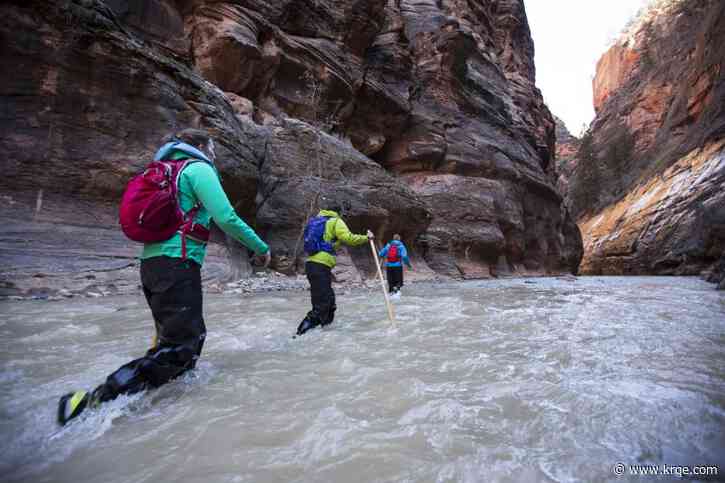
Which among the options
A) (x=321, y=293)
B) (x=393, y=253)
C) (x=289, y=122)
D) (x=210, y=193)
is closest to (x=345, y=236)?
(x=321, y=293)

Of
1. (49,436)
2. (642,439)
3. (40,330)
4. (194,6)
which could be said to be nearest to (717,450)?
(642,439)

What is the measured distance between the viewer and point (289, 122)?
15.4 metres

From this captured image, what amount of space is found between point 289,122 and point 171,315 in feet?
46.5

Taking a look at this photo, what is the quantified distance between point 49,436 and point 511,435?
2371 millimetres

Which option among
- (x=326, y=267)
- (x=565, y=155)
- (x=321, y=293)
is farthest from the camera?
(x=565, y=155)

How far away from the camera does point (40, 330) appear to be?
13.4 ft

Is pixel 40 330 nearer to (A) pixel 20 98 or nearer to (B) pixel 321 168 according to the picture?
(A) pixel 20 98

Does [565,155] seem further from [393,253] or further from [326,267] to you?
[326,267]

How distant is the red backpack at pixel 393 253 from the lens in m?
10.4

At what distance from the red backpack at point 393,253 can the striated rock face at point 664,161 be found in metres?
12.7

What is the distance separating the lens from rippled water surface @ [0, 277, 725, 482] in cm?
161
